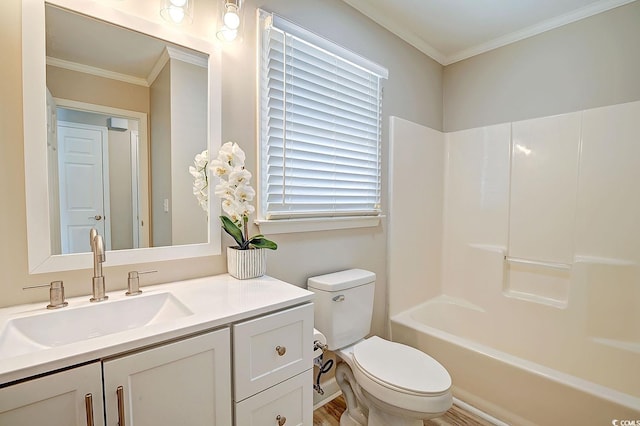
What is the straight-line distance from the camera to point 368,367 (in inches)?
55.5

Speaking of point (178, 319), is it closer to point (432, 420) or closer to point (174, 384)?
point (174, 384)

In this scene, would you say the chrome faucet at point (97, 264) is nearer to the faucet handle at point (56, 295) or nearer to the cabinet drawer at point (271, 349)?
the faucet handle at point (56, 295)

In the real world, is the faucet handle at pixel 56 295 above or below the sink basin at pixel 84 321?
above

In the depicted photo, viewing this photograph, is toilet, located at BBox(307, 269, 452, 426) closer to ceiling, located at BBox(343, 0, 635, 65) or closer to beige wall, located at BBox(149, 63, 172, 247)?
beige wall, located at BBox(149, 63, 172, 247)

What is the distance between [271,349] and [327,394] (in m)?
1.11

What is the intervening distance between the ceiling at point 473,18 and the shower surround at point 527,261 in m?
0.65

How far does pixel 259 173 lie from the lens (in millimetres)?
1455

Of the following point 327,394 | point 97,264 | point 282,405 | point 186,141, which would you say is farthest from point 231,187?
point 327,394

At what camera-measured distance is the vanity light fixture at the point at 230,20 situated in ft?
4.10

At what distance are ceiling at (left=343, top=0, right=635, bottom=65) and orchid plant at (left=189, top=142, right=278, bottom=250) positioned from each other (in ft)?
4.45

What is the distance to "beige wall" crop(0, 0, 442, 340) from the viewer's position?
2.97 ft

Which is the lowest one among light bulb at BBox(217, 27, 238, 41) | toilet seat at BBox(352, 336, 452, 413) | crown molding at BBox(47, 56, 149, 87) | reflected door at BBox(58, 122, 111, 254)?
toilet seat at BBox(352, 336, 452, 413)

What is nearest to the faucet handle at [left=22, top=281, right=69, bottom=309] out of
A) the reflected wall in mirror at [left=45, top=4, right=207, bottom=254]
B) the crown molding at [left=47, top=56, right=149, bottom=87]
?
the reflected wall in mirror at [left=45, top=4, right=207, bottom=254]

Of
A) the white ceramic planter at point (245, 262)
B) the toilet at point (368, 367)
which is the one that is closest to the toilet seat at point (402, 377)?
the toilet at point (368, 367)
